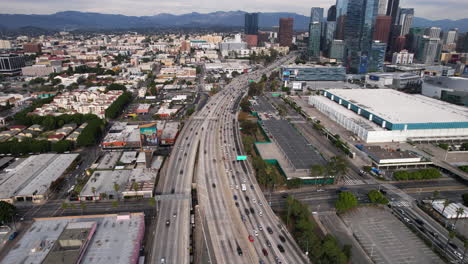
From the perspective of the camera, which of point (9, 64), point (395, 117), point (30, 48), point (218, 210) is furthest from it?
point (30, 48)

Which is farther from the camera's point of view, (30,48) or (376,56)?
(30,48)

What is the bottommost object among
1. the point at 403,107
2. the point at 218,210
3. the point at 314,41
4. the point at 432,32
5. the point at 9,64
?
the point at 218,210

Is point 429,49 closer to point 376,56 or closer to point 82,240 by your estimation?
point 376,56

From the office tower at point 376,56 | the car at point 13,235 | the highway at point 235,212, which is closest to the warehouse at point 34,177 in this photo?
the car at point 13,235

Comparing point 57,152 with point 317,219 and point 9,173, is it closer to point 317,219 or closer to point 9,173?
point 9,173

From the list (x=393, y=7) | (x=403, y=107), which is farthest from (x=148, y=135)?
(x=393, y=7)

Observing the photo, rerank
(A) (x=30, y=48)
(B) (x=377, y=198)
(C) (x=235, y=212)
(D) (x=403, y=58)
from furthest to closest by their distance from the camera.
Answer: (A) (x=30, y=48) < (D) (x=403, y=58) < (B) (x=377, y=198) < (C) (x=235, y=212)

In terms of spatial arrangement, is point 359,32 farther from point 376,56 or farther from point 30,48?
point 30,48

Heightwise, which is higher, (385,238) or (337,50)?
(337,50)
